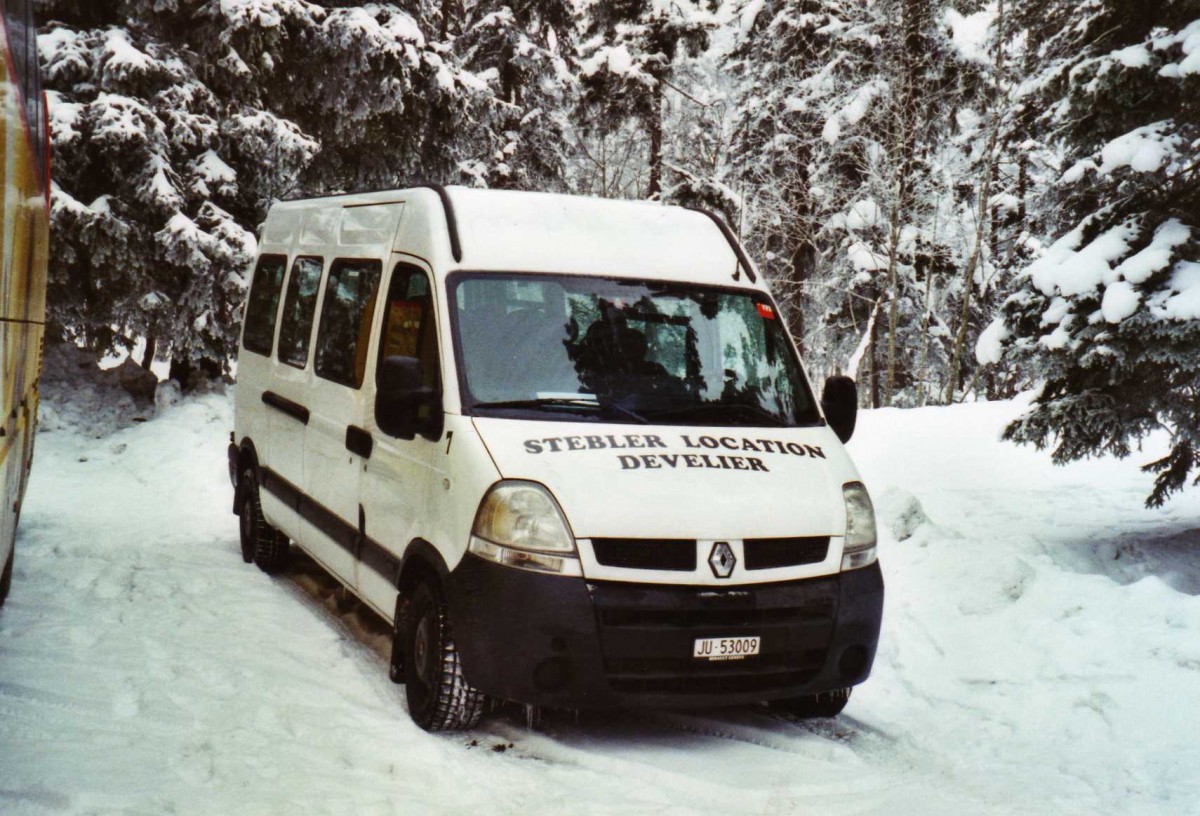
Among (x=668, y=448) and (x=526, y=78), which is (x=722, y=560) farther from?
(x=526, y=78)

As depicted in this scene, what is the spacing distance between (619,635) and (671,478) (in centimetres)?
70

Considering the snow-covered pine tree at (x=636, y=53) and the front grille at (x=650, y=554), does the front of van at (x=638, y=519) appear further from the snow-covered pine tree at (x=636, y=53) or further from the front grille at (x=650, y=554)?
the snow-covered pine tree at (x=636, y=53)

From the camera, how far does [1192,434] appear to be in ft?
27.9

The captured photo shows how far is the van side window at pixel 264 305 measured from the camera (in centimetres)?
859

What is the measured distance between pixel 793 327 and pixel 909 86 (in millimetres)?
7809

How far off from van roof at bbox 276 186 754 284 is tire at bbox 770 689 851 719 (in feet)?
7.16

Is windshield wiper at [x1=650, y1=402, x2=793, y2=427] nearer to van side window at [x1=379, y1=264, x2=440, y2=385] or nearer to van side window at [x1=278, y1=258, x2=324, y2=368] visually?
van side window at [x1=379, y1=264, x2=440, y2=385]

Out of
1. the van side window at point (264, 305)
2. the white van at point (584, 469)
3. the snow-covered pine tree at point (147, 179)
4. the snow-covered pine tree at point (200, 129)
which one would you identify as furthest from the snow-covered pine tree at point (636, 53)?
the white van at point (584, 469)

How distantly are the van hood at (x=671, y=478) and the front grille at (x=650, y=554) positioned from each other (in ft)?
0.12

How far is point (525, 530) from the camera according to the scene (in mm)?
4910

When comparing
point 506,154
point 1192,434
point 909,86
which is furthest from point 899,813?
point 506,154

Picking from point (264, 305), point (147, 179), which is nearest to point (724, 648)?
point (264, 305)

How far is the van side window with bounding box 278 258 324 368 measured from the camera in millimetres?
7699

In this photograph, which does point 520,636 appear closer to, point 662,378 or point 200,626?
point 662,378
